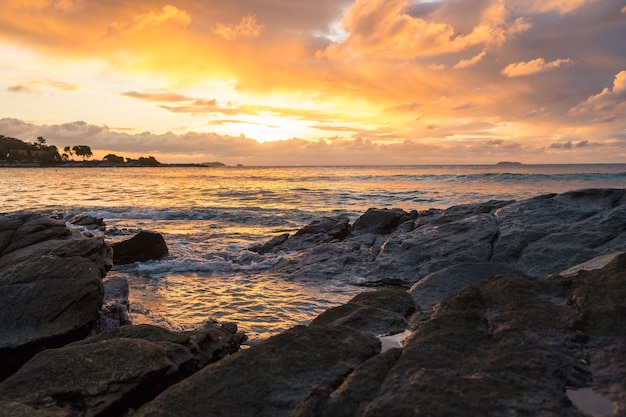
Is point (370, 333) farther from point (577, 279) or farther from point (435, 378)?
point (577, 279)

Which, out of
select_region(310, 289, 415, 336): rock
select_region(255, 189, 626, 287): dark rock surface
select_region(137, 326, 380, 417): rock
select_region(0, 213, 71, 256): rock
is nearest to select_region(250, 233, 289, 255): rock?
select_region(255, 189, 626, 287): dark rock surface

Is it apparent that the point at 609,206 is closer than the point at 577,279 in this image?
No

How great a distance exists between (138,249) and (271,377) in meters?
14.5

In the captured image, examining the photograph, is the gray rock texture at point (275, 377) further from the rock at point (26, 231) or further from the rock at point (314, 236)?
the rock at point (314, 236)

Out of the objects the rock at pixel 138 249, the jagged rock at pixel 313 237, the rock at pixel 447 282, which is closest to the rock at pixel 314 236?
the jagged rock at pixel 313 237

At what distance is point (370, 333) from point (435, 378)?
67.3 inches

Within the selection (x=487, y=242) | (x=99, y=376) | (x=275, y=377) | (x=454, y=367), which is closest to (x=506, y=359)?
(x=454, y=367)

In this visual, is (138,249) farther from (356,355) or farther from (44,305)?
(356,355)

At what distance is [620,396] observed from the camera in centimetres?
338

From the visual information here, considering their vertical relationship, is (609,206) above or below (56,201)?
above

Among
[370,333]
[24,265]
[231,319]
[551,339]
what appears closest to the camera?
[551,339]

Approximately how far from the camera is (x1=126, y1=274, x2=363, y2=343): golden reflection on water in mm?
9977

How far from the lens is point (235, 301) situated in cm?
1166

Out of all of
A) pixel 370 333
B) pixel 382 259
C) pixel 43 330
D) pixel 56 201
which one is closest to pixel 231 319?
pixel 43 330
